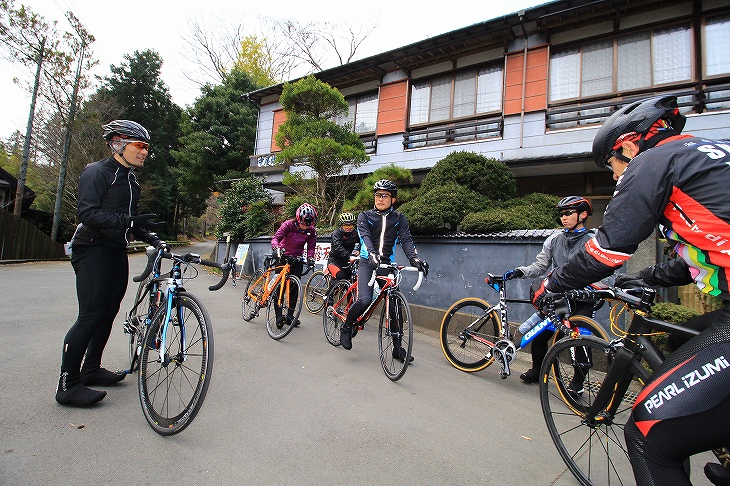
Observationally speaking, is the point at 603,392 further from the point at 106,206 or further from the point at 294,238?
the point at 294,238

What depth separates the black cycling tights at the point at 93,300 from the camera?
8.82 ft

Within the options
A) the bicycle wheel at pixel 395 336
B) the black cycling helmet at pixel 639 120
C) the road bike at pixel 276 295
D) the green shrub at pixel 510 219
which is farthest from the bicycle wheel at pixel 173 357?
the green shrub at pixel 510 219

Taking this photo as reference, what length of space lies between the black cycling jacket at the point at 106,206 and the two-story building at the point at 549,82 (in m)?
8.93

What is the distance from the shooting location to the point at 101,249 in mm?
2859

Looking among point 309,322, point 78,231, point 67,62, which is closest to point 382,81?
point 309,322

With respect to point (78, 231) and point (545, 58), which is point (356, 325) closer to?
point (78, 231)

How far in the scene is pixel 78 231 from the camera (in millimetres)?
2873

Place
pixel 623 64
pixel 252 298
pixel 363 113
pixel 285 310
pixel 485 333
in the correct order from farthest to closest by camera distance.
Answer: pixel 363 113
pixel 623 64
pixel 252 298
pixel 285 310
pixel 485 333

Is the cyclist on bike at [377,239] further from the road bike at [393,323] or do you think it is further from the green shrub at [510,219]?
the green shrub at [510,219]

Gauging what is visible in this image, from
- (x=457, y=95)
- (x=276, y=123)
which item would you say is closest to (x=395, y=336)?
(x=457, y=95)

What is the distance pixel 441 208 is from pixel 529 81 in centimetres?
601

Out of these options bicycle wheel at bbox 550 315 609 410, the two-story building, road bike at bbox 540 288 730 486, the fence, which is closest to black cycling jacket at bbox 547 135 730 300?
road bike at bbox 540 288 730 486

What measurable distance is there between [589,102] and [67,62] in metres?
22.4

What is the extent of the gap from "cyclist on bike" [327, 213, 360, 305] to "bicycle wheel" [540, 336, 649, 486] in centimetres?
353
